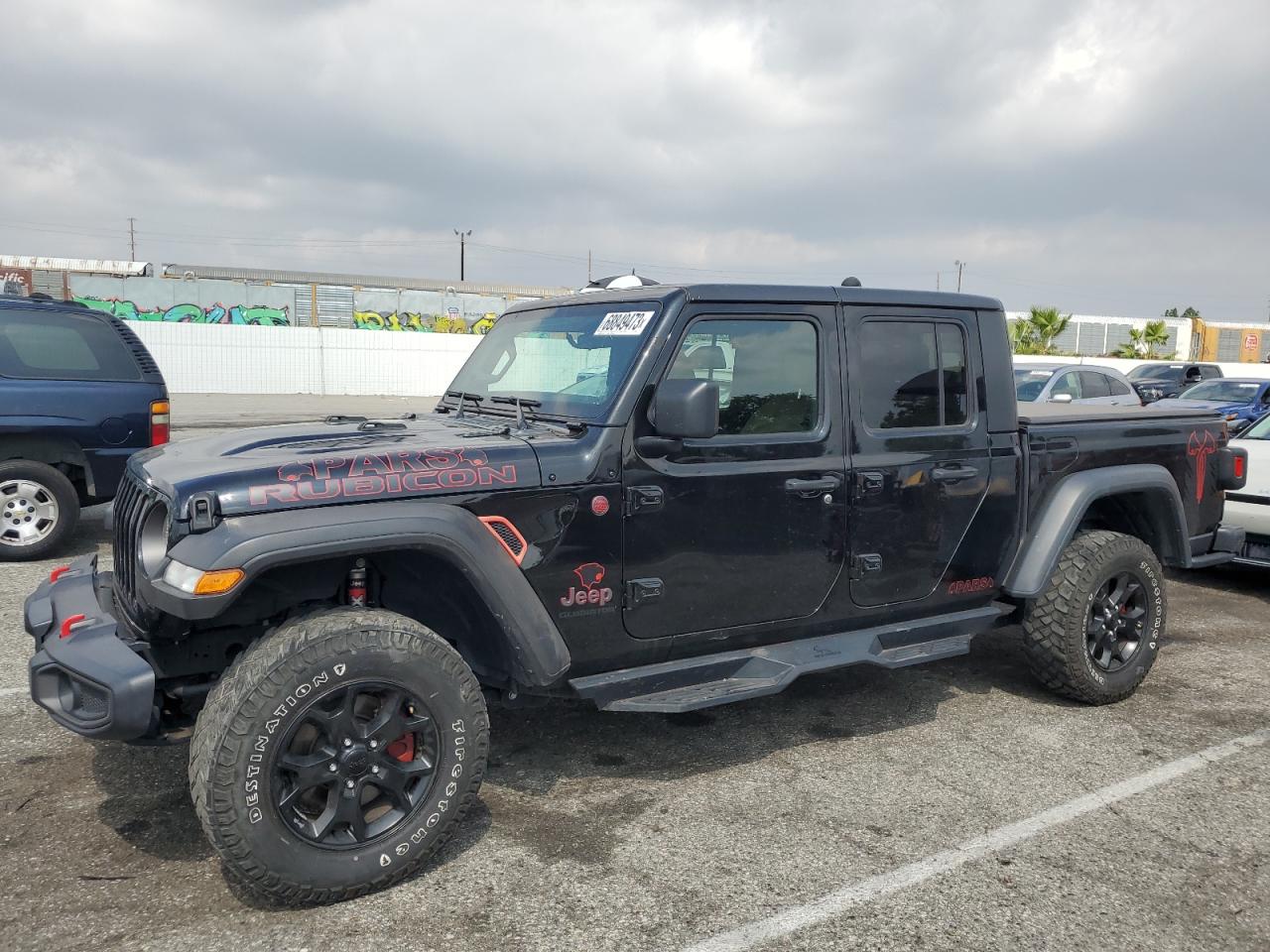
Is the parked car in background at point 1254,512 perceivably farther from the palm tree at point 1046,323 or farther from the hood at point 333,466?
the palm tree at point 1046,323

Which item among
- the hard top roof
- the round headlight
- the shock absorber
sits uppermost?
the hard top roof

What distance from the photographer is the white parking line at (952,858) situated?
282cm

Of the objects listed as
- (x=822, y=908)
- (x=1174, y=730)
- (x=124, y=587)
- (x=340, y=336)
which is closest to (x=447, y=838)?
(x=822, y=908)

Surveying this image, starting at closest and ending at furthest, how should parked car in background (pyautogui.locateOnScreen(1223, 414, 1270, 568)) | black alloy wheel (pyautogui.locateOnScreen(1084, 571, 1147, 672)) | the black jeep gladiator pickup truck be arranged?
the black jeep gladiator pickup truck < black alloy wheel (pyautogui.locateOnScreen(1084, 571, 1147, 672)) < parked car in background (pyautogui.locateOnScreen(1223, 414, 1270, 568))

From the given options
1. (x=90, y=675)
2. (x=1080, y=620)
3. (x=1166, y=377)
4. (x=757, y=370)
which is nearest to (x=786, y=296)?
(x=757, y=370)

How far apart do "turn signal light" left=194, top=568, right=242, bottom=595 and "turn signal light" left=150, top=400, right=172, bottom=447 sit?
5.19 meters

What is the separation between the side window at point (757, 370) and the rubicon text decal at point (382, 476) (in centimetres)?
83

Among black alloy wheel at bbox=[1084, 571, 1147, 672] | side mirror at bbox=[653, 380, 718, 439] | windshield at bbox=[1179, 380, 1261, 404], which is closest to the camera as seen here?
side mirror at bbox=[653, 380, 718, 439]

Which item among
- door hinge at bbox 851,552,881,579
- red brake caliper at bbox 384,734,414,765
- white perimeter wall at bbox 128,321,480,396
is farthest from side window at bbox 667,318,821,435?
white perimeter wall at bbox 128,321,480,396

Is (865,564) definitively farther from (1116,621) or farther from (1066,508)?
(1116,621)

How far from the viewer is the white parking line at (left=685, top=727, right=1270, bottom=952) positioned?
282 centimetres

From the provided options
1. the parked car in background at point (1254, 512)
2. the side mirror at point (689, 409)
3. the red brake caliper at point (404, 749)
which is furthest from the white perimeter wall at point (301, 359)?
the red brake caliper at point (404, 749)

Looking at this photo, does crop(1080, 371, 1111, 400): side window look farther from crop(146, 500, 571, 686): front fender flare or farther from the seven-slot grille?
the seven-slot grille

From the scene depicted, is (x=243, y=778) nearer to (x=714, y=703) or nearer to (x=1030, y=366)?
(x=714, y=703)
